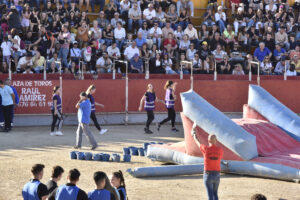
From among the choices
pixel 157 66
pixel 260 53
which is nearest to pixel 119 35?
pixel 157 66

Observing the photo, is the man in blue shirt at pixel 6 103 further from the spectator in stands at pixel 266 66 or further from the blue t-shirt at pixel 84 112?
the spectator in stands at pixel 266 66

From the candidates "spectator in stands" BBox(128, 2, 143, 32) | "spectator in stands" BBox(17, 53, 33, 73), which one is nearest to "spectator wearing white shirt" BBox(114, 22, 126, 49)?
"spectator in stands" BBox(128, 2, 143, 32)

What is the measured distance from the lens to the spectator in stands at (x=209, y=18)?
26.9m

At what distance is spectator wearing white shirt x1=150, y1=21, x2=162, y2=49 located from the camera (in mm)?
24359

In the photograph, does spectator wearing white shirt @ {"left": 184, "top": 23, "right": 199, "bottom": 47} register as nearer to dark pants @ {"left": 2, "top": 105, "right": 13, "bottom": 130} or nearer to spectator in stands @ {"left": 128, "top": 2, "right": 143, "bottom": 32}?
spectator in stands @ {"left": 128, "top": 2, "right": 143, "bottom": 32}

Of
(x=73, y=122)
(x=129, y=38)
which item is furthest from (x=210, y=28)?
(x=73, y=122)

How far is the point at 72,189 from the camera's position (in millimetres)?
7168

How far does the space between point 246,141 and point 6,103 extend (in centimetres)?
933

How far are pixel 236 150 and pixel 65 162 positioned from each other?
4.19 meters

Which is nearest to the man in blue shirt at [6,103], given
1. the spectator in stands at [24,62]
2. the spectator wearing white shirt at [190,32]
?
the spectator in stands at [24,62]

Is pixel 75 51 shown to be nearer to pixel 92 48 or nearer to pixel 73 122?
pixel 92 48

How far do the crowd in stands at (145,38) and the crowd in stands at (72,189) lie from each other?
1287 centimetres

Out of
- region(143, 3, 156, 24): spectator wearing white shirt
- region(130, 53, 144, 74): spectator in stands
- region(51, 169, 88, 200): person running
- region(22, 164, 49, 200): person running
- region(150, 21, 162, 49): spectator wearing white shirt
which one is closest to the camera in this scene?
region(51, 169, 88, 200): person running

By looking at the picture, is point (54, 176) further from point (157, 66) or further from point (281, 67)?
point (281, 67)
